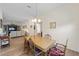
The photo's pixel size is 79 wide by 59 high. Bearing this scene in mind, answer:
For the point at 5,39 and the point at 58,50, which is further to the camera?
the point at 58,50

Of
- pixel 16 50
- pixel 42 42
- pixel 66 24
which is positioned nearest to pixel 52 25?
pixel 66 24

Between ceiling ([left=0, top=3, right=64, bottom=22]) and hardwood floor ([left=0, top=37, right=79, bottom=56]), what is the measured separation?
34 cm

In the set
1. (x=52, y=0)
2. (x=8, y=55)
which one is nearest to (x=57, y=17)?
(x=52, y=0)

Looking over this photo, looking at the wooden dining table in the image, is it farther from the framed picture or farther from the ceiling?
the ceiling

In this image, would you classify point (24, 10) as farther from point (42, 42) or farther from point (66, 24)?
point (66, 24)

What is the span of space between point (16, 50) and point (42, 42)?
437mm

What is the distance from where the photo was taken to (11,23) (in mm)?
1581

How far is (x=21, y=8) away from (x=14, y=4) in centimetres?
12

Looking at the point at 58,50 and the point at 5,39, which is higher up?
the point at 5,39

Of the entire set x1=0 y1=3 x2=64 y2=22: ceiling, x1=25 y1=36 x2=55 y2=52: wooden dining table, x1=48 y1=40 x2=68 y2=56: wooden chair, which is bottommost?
x1=48 y1=40 x2=68 y2=56: wooden chair

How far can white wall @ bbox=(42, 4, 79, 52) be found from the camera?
5.19ft

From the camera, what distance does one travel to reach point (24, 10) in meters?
1.62

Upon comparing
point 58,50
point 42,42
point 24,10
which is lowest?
point 58,50

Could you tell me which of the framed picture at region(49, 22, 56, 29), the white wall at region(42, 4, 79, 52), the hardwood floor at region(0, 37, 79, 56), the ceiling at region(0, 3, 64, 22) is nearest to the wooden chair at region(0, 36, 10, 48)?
the hardwood floor at region(0, 37, 79, 56)
